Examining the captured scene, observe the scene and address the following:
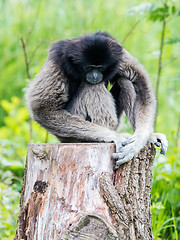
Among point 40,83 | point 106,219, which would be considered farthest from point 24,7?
point 106,219

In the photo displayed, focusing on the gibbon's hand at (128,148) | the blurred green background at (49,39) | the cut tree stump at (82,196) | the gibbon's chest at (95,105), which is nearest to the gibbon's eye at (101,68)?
the gibbon's chest at (95,105)

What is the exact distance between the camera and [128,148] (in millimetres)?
4684

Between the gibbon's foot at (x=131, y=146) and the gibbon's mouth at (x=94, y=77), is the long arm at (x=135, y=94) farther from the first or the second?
the gibbon's mouth at (x=94, y=77)

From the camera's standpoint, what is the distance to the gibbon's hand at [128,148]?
4477 millimetres

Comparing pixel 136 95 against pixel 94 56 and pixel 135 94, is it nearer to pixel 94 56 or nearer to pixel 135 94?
pixel 135 94

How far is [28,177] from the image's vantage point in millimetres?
4734

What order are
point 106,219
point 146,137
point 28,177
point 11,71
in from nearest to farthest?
point 106,219, point 28,177, point 146,137, point 11,71

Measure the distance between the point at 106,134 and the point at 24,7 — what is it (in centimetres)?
1112

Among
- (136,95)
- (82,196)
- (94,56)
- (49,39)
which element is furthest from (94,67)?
(49,39)

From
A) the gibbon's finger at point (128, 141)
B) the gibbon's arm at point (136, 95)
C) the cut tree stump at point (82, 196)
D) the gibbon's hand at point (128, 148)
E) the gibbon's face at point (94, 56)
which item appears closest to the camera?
the cut tree stump at point (82, 196)

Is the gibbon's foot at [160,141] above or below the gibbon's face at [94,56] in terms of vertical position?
below

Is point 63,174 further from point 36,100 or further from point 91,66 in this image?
point 91,66

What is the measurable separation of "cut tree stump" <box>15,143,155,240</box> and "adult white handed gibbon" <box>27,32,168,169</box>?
737mm

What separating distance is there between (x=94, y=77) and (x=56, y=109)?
815 mm
